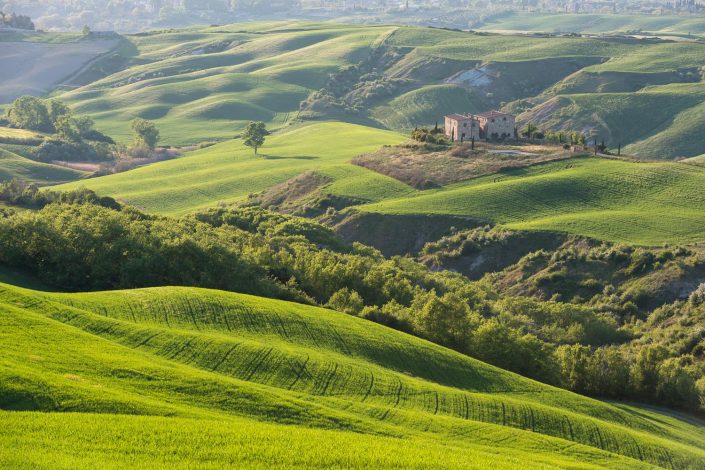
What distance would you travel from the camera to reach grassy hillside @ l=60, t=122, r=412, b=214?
501 ft

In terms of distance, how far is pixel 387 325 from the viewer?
70.9 metres

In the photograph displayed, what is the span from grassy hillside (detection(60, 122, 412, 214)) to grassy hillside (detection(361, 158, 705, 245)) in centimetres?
1248

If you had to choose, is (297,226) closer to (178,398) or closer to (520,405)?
(520,405)

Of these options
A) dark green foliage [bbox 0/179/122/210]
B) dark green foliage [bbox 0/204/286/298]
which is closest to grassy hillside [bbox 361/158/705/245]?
dark green foliage [bbox 0/179/122/210]

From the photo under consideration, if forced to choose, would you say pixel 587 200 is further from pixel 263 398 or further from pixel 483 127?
pixel 263 398

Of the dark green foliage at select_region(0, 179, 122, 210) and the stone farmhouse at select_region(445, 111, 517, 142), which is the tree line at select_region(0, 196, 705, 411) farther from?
the stone farmhouse at select_region(445, 111, 517, 142)

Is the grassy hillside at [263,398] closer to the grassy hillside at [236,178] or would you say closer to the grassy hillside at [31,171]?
the grassy hillside at [236,178]

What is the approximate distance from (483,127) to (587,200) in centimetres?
4064

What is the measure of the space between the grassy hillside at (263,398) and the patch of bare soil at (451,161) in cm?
8690

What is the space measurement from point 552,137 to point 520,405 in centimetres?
12293

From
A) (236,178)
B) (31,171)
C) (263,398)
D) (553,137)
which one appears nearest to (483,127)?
(553,137)

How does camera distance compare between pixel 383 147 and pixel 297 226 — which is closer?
pixel 297 226

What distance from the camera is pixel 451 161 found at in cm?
15400

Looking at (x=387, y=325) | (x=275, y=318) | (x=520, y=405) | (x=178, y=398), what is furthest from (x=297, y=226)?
(x=178, y=398)
